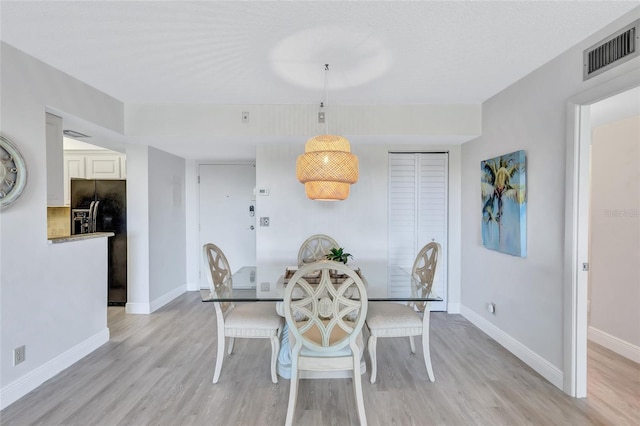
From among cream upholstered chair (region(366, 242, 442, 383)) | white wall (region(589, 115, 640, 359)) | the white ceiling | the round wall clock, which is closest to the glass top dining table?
cream upholstered chair (region(366, 242, 442, 383))

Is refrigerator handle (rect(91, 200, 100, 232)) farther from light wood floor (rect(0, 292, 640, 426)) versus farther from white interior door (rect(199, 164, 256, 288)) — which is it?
light wood floor (rect(0, 292, 640, 426))

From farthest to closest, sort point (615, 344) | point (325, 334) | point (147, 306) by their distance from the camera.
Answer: point (147, 306)
point (615, 344)
point (325, 334)

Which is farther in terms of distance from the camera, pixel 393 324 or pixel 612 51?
pixel 393 324

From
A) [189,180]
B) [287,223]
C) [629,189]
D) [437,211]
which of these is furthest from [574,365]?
[189,180]

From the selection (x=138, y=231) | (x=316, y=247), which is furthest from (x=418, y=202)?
(x=138, y=231)

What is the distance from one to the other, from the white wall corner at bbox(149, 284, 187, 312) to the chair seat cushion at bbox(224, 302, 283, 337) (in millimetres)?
2100

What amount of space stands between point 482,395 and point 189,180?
4478 millimetres

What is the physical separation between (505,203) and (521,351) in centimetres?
128

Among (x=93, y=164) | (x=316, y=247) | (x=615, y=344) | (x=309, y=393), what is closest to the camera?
(x=309, y=393)

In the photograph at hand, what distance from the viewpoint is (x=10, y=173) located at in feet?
6.70

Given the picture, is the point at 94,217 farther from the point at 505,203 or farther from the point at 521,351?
the point at 521,351

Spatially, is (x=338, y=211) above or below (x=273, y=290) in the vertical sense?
above

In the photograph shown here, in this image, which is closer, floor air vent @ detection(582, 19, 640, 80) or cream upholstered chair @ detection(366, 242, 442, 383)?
floor air vent @ detection(582, 19, 640, 80)

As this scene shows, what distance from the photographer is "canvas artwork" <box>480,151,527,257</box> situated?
2605 millimetres
